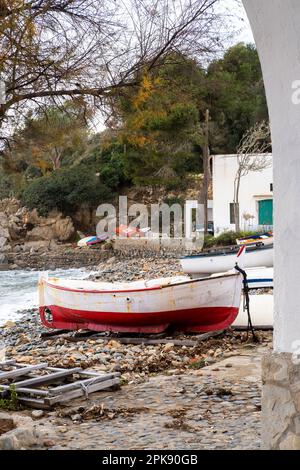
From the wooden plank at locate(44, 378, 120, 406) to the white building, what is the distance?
2127cm

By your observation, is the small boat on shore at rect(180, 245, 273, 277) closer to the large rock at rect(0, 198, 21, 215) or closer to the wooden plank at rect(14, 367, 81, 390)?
the wooden plank at rect(14, 367, 81, 390)

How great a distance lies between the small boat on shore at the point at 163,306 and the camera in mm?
10070

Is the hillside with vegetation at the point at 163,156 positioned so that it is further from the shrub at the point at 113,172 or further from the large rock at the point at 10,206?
the large rock at the point at 10,206

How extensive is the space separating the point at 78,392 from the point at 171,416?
3.88ft

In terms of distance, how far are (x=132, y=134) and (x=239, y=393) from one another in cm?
271

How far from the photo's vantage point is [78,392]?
19.9 ft

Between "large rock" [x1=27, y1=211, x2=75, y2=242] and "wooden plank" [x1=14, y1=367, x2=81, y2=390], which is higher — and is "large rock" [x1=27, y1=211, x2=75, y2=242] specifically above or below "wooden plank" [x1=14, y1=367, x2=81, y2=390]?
above

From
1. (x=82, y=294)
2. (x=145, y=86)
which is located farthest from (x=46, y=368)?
(x=82, y=294)

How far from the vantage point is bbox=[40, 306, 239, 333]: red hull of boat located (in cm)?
1014

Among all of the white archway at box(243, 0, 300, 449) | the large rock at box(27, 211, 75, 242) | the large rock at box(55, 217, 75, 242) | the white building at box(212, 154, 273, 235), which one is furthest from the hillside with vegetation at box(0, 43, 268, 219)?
the white archway at box(243, 0, 300, 449)

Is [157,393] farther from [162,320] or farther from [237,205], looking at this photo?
[237,205]

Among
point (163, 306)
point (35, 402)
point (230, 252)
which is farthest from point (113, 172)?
point (35, 402)

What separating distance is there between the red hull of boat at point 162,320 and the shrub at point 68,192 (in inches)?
1149
